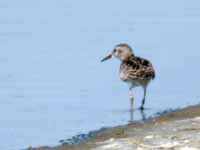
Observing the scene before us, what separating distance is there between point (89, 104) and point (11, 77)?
2.26 metres

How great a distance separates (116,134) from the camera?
12.9 meters

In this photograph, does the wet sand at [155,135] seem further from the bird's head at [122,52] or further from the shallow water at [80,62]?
the bird's head at [122,52]

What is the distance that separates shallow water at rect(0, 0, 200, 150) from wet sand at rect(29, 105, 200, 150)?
0.90m

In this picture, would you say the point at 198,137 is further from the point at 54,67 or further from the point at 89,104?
the point at 54,67

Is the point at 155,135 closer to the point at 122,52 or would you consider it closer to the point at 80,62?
the point at 122,52

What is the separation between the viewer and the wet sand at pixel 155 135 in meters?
11.0

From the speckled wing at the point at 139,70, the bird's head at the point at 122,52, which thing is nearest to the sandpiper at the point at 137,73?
the speckled wing at the point at 139,70

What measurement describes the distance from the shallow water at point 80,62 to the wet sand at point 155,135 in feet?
2.94

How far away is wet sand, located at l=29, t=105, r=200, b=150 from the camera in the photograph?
10961mm

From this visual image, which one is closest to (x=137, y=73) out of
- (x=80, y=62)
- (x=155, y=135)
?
(x=80, y=62)

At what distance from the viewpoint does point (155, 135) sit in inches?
464

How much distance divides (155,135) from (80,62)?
7.49 m

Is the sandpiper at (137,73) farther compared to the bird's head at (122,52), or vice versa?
the bird's head at (122,52)

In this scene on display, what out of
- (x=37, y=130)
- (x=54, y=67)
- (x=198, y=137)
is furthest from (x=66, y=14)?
(x=198, y=137)
